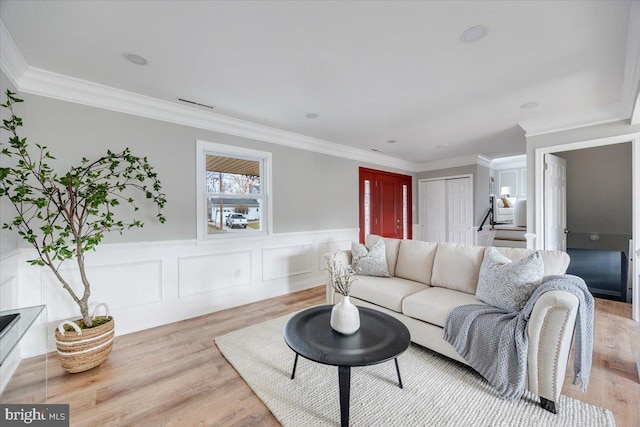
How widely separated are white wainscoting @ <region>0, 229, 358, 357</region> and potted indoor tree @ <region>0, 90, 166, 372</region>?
0.54 ft

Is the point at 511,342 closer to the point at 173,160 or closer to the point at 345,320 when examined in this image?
the point at 345,320

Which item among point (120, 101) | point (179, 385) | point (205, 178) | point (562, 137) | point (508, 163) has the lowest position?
point (179, 385)

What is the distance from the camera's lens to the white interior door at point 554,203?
3.55 metres

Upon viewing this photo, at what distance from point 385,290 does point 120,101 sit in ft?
10.7

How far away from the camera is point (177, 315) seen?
9.95 feet

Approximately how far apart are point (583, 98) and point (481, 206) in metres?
3.21

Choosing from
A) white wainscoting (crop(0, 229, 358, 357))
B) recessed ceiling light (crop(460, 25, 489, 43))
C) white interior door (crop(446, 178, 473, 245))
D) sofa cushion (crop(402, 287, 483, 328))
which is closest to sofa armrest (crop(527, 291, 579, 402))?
sofa cushion (crop(402, 287, 483, 328))

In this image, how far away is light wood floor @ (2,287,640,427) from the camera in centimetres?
159

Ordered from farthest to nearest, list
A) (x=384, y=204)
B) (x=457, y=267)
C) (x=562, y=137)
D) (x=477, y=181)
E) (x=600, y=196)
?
(x=384, y=204) → (x=477, y=181) → (x=600, y=196) → (x=562, y=137) → (x=457, y=267)

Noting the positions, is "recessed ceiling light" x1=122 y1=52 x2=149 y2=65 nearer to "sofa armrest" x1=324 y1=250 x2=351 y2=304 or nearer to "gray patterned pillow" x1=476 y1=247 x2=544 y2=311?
"sofa armrest" x1=324 y1=250 x2=351 y2=304

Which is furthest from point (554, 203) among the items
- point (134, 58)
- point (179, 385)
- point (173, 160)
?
point (134, 58)

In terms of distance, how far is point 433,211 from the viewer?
246 inches

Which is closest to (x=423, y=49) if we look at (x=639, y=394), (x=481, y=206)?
(x=639, y=394)

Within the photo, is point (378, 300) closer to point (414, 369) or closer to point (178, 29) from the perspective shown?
point (414, 369)
